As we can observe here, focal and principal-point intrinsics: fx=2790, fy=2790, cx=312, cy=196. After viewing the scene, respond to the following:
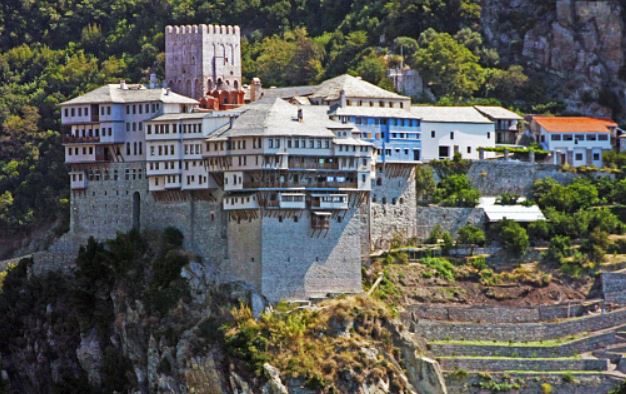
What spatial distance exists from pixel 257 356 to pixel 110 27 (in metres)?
52.9

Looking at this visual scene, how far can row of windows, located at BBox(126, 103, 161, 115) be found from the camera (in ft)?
435

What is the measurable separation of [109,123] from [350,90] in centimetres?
1170

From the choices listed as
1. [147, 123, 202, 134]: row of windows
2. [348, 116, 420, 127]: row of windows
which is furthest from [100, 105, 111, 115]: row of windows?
[348, 116, 420, 127]: row of windows

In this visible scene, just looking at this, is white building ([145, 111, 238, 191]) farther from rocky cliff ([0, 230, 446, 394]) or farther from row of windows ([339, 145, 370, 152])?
row of windows ([339, 145, 370, 152])

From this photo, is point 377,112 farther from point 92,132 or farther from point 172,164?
point 92,132

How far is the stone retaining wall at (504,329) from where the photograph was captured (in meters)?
128

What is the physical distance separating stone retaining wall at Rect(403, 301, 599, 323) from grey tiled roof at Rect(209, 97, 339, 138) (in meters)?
9.52

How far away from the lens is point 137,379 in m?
129

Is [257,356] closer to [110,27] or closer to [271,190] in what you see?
[271,190]

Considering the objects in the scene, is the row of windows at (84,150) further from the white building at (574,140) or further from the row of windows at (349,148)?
the white building at (574,140)

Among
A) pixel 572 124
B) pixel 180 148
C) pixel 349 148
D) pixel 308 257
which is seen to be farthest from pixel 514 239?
pixel 180 148

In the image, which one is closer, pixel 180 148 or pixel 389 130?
pixel 180 148

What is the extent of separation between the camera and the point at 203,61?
13638 cm

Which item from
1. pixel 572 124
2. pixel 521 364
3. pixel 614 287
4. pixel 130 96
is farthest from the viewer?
pixel 572 124
